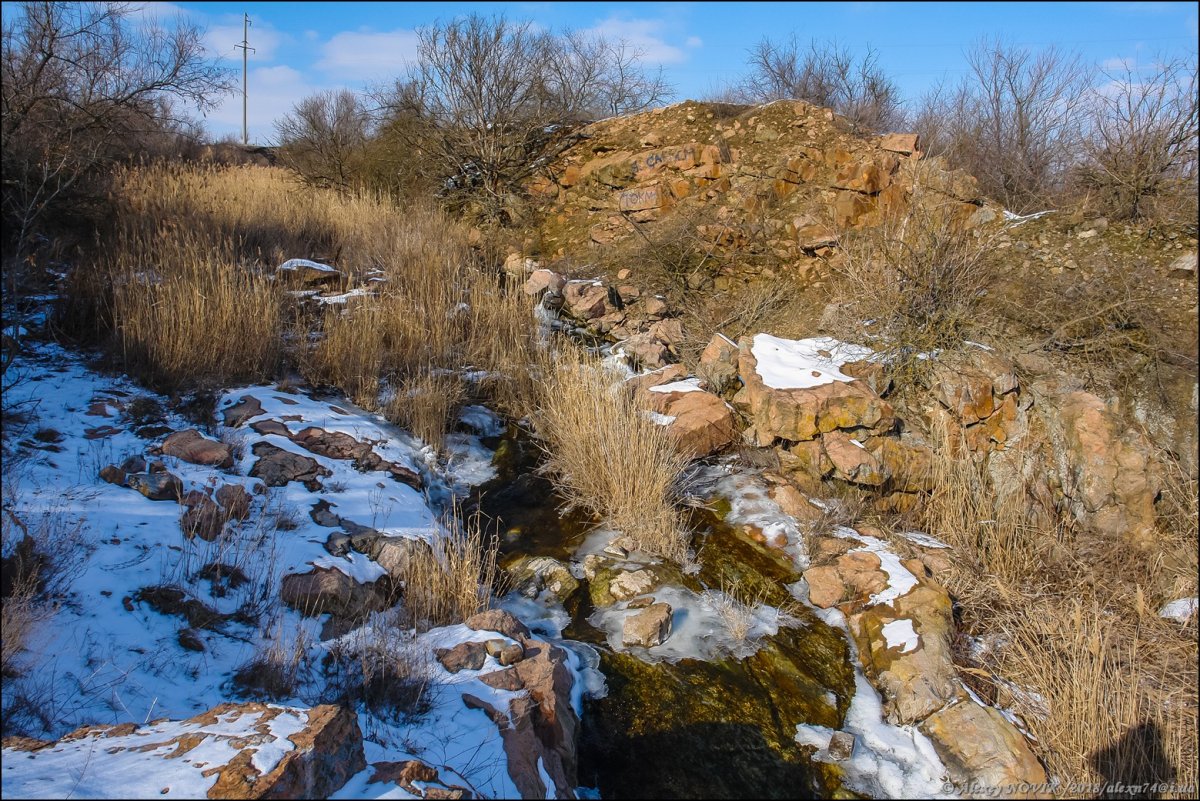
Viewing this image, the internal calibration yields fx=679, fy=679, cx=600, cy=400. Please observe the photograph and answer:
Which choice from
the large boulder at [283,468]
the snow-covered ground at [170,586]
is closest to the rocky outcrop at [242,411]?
the snow-covered ground at [170,586]

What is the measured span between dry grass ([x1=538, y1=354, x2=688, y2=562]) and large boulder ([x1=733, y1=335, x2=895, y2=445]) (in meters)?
0.89

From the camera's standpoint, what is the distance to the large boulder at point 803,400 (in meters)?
5.38

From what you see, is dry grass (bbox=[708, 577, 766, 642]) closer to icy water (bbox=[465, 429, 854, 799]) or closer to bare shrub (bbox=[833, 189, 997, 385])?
icy water (bbox=[465, 429, 854, 799])

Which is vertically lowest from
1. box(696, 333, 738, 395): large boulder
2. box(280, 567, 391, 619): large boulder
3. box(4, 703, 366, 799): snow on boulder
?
box(280, 567, 391, 619): large boulder

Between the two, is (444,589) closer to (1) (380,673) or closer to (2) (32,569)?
(1) (380,673)

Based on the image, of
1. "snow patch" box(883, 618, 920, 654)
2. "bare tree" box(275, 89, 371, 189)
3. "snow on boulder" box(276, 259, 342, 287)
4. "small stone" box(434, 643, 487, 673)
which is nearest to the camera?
"small stone" box(434, 643, 487, 673)

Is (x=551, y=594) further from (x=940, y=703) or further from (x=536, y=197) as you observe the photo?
(x=536, y=197)

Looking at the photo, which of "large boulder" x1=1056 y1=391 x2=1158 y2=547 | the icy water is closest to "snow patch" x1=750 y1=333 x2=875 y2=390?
"large boulder" x1=1056 y1=391 x2=1158 y2=547

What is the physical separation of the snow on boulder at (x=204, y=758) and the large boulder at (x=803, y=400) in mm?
3995

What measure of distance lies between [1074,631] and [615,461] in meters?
2.70

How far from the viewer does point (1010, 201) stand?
8492mm

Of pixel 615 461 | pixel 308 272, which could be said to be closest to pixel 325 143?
pixel 308 272

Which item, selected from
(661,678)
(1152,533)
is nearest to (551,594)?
(661,678)

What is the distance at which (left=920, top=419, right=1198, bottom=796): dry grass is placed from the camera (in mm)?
3031
